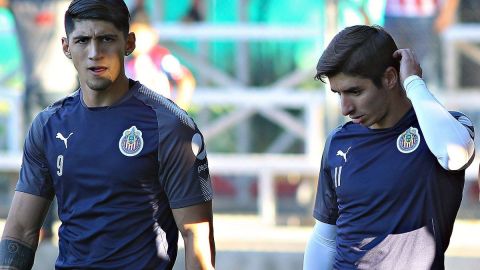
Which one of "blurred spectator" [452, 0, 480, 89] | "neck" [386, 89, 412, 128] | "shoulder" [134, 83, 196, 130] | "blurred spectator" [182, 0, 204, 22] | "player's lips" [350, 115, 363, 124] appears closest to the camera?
"player's lips" [350, 115, 363, 124]

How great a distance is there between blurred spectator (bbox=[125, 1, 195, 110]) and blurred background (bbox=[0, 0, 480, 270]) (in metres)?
0.01

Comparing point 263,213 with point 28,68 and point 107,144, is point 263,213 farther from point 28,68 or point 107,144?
point 107,144

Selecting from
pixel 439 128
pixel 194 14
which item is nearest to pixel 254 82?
pixel 194 14

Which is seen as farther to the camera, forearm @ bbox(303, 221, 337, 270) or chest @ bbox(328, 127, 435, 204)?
forearm @ bbox(303, 221, 337, 270)

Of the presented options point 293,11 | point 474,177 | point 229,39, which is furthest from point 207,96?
point 474,177

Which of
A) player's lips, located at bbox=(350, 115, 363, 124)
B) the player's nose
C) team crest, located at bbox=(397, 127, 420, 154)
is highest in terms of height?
the player's nose

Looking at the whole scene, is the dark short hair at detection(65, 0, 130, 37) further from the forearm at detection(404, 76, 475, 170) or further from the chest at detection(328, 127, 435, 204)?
the forearm at detection(404, 76, 475, 170)

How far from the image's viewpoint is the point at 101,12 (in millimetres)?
4609

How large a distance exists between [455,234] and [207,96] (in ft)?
8.38

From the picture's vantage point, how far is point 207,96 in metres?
11.7

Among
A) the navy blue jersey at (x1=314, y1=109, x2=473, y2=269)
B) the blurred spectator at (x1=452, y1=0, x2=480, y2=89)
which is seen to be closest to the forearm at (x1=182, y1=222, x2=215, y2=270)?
the navy blue jersey at (x1=314, y1=109, x2=473, y2=269)

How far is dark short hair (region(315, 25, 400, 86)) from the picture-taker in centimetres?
443

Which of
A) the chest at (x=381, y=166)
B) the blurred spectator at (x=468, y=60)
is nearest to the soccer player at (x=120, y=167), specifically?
the chest at (x=381, y=166)

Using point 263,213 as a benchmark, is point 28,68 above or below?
above
